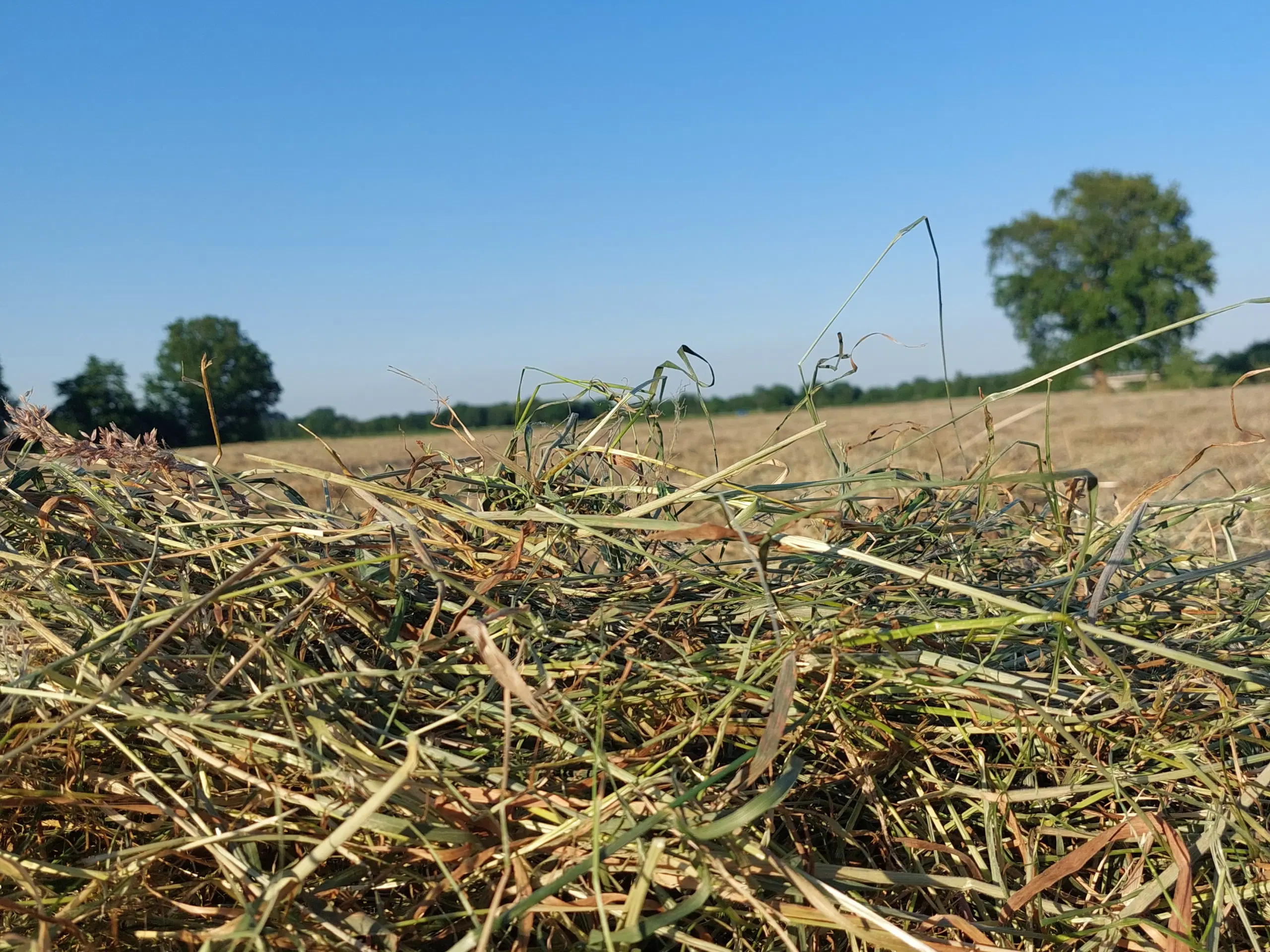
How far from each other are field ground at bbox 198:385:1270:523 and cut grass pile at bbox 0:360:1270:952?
222mm

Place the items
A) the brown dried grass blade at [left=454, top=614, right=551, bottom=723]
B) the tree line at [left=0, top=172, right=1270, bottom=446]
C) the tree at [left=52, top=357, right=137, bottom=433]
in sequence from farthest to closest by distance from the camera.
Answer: the tree line at [left=0, top=172, right=1270, bottom=446], the tree at [left=52, top=357, right=137, bottom=433], the brown dried grass blade at [left=454, top=614, right=551, bottom=723]

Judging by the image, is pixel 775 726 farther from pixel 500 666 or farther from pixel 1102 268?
pixel 1102 268

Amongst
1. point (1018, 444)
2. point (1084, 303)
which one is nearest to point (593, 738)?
point (1018, 444)

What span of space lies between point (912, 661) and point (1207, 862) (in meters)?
0.34

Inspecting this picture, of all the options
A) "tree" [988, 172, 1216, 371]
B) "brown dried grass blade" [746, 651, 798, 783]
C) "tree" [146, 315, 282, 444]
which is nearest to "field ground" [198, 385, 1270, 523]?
"brown dried grass blade" [746, 651, 798, 783]

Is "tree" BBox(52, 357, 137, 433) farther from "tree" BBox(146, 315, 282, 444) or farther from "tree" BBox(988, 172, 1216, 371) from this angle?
"tree" BBox(988, 172, 1216, 371)

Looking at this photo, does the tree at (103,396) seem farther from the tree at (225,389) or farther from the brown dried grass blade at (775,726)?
the brown dried grass blade at (775,726)

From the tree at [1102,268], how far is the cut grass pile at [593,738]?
45395 mm

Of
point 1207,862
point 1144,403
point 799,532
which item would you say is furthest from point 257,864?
point 1144,403

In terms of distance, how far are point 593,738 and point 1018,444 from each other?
53.9 inches

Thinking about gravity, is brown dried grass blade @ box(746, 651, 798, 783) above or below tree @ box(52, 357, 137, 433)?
below

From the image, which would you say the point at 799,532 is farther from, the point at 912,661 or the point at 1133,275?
the point at 1133,275

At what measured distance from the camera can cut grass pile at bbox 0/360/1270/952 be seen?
0.74m

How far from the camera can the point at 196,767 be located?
32.8 inches
